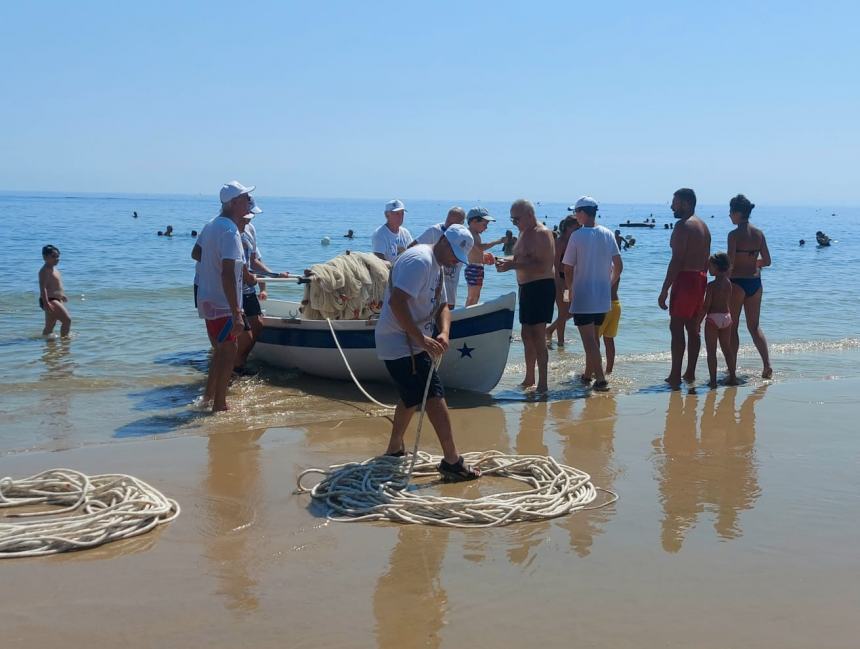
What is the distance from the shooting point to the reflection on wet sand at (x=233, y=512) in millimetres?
4219

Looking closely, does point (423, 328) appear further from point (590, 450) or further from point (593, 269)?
point (593, 269)

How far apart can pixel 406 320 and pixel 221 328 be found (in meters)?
2.81

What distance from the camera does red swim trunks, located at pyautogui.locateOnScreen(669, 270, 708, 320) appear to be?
9.00 metres

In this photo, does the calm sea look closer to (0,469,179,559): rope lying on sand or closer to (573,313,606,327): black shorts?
(573,313,606,327): black shorts

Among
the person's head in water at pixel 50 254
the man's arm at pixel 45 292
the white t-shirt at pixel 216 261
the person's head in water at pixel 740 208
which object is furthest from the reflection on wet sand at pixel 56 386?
the person's head in water at pixel 740 208

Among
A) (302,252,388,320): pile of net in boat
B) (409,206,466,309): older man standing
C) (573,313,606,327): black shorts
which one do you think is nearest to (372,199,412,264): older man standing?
(302,252,388,320): pile of net in boat

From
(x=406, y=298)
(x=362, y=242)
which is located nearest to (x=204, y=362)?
(x=406, y=298)

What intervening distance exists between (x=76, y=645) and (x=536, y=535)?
240 cm

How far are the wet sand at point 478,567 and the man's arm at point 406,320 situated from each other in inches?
37.9

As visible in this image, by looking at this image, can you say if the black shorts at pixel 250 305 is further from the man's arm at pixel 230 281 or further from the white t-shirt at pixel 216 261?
the man's arm at pixel 230 281

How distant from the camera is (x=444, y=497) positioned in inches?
214

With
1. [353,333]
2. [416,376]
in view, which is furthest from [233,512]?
[353,333]

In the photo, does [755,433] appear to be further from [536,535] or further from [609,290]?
[536,535]

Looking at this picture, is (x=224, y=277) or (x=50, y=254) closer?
(x=224, y=277)
